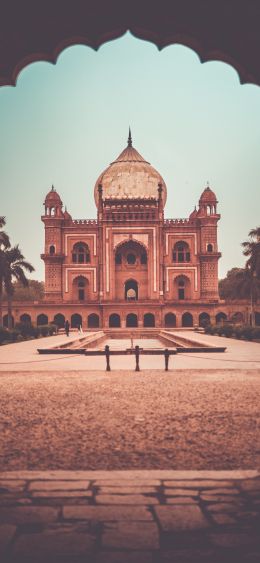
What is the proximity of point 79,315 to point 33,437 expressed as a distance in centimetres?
3982

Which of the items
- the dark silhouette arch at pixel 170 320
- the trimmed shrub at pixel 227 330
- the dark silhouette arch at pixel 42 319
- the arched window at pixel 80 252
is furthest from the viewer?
the arched window at pixel 80 252

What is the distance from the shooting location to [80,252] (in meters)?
48.2

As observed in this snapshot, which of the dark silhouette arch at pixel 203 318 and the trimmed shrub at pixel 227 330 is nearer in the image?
the trimmed shrub at pixel 227 330

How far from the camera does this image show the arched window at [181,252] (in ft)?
158

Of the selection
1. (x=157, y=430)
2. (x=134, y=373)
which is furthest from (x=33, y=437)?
(x=134, y=373)

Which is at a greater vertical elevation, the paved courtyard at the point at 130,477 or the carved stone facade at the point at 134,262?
the carved stone facade at the point at 134,262

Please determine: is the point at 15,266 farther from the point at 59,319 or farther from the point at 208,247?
the point at 208,247

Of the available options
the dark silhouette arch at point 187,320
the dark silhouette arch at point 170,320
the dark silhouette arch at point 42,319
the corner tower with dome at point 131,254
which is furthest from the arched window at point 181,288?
the dark silhouette arch at point 42,319

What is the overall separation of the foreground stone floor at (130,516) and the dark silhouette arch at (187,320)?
41955mm

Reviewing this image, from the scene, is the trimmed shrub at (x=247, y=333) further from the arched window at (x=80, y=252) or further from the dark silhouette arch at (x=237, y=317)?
the arched window at (x=80, y=252)

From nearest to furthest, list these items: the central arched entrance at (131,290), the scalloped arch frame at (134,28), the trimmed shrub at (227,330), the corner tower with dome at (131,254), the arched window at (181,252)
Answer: the scalloped arch frame at (134,28) → the trimmed shrub at (227,330) → the corner tower with dome at (131,254) → the arched window at (181,252) → the central arched entrance at (131,290)

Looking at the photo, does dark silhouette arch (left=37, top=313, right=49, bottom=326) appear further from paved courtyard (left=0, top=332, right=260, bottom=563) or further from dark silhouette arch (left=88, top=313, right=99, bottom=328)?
paved courtyard (left=0, top=332, right=260, bottom=563)

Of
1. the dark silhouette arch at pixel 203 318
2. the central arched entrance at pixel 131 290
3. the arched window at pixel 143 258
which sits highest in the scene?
the arched window at pixel 143 258

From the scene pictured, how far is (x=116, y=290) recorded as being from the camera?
4784 centimetres
